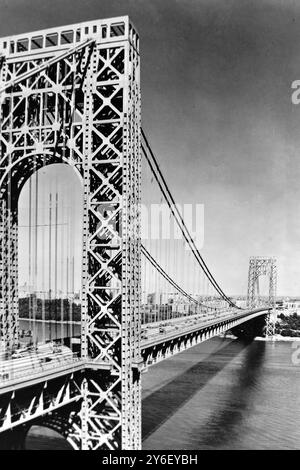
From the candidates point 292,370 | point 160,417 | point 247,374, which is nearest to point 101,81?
point 160,417

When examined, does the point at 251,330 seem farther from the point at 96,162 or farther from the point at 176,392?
the point at 96,162

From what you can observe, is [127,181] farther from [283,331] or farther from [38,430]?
[283,331]

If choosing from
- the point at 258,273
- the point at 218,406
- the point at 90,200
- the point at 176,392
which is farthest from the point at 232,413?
the point at 258,273

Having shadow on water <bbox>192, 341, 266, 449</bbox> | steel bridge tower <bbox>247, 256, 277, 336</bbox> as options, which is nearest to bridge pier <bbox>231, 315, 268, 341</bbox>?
steel bridge tower <bbox>247, 256, 277, 336</bbox>

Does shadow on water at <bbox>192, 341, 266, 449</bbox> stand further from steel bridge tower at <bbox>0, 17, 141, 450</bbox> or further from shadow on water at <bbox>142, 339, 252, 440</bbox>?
steel bridge tower at <bbox>0, 17, 141, 450</bbox>

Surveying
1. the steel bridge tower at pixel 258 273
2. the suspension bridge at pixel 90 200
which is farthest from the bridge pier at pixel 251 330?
the suspension bridge at pixel 90 200
